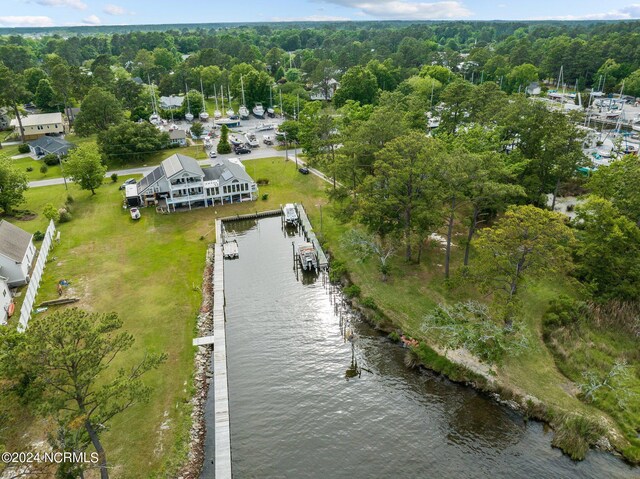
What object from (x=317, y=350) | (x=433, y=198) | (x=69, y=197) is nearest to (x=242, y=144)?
(x=69, y=197)

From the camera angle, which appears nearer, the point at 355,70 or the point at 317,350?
the point at 317,350

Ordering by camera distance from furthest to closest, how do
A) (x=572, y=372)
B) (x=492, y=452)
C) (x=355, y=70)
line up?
(x=355, y=70)
(x=572, y=372)
(x=492, y=452)

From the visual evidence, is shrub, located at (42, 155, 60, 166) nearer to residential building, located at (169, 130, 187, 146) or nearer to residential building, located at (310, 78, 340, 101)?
residential building, located at (169, 130, 187, 146)

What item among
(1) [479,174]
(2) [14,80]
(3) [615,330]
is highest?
(2) [14,80]

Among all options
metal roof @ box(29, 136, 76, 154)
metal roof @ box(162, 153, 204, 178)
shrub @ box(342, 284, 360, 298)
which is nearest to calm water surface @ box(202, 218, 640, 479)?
shrub @ box(342, 284, 360, 298)

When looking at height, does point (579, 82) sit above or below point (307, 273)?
above

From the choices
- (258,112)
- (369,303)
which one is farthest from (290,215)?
(258,112)

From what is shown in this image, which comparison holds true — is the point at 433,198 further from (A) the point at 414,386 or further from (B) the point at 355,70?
(B) the point at 355,70

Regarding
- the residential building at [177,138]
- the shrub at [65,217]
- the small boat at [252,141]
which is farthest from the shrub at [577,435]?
the residential building at [177,138]
